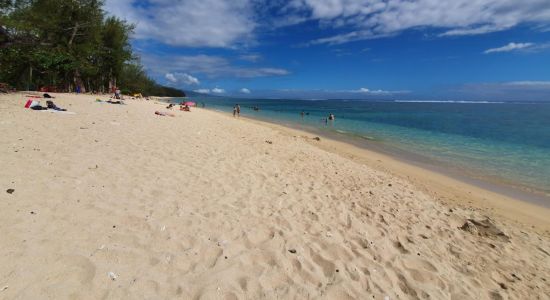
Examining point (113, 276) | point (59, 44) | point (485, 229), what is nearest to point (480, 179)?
point (485, 229)

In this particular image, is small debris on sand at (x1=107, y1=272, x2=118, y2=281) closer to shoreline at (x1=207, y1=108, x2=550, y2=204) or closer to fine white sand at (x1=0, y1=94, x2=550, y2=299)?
fine white sand at (x1=0, y1=94, x2=550, y2=299)

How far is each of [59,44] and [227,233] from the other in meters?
33.3

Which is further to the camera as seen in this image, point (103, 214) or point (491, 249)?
point (491, 249)

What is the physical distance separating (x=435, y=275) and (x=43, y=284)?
5102 millimetres

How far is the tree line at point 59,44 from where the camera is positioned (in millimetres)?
21984

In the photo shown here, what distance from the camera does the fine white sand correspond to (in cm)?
346

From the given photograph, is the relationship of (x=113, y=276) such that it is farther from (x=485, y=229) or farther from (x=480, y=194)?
(x=480, y=194)

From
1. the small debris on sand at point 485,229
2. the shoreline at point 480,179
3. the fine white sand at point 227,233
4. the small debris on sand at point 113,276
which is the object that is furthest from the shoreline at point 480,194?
the small debris on sand at point 113,276

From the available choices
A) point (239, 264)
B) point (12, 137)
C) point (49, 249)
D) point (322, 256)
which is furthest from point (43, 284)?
point (12, 137)

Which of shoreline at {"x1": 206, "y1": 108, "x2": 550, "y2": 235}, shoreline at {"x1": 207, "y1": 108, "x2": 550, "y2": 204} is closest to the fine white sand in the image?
shoreline at {"x1": 206, "y1": 108, "x2": 550, "y2": 235}

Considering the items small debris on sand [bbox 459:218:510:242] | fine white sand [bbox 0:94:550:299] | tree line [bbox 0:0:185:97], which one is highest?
tree line [bbox 0:0:185:97]

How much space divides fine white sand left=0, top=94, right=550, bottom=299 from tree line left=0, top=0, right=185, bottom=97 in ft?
62.7

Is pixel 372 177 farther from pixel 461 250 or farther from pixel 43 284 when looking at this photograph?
pixel 43 284

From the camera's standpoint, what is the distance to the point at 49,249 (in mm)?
3564
